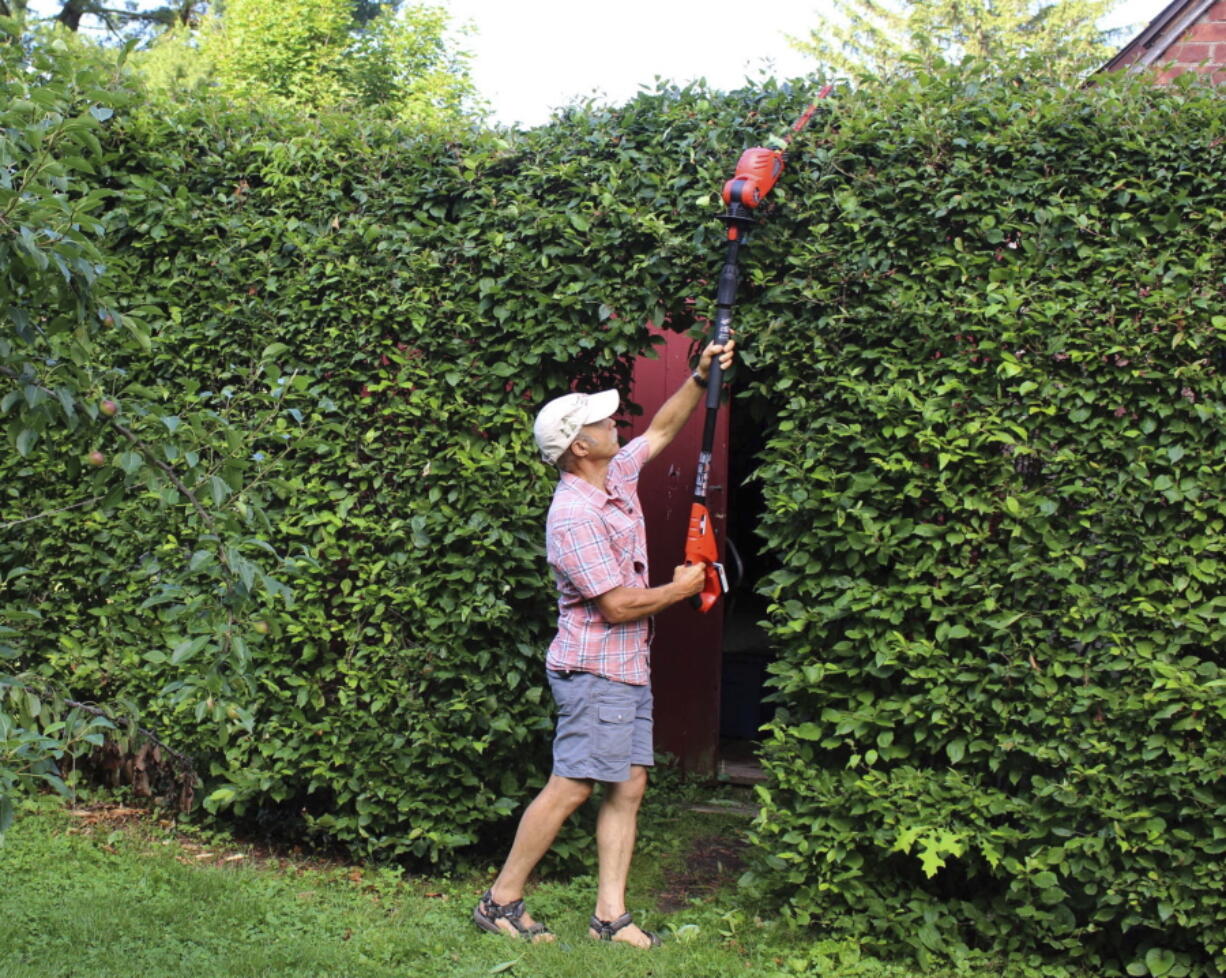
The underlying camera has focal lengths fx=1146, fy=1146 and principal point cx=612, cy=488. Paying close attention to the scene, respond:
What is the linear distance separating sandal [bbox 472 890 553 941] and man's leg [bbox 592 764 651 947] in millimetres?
203

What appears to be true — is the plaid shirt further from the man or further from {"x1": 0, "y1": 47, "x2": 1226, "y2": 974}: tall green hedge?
{"x1": 0, "y1": 47, "x2": 1226, "y2": 974}: tall green hedge

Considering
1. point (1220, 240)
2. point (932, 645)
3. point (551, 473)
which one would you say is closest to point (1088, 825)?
point (932, 645)

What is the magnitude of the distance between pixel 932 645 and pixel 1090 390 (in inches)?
36.5

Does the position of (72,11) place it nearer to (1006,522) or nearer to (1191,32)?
(1191,32)

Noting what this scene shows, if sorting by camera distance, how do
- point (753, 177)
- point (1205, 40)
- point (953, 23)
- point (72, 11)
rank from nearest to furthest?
point (753, 177)
point (1205, 40)
point (72, 11)
point (953, 23)

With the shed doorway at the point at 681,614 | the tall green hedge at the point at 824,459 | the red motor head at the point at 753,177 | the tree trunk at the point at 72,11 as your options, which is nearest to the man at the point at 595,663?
the tall green hedge at the point at 824,459

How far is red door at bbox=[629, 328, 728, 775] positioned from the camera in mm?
5926

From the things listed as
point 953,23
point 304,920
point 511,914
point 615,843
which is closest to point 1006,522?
point 615,843

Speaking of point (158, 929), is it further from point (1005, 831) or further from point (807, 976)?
point (1005, 831)

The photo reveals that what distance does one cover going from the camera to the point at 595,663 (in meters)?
3.87

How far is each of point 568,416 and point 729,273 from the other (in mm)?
724

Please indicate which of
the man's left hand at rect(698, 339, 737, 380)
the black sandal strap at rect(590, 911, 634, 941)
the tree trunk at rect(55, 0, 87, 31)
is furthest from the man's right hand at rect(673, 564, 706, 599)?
the tree trunk at rect(55, 0, 87, 31)

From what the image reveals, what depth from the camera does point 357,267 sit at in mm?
4469

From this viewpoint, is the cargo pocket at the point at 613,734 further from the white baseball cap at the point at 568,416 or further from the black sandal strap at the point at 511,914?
the white baseball cap at the point at 568,416
